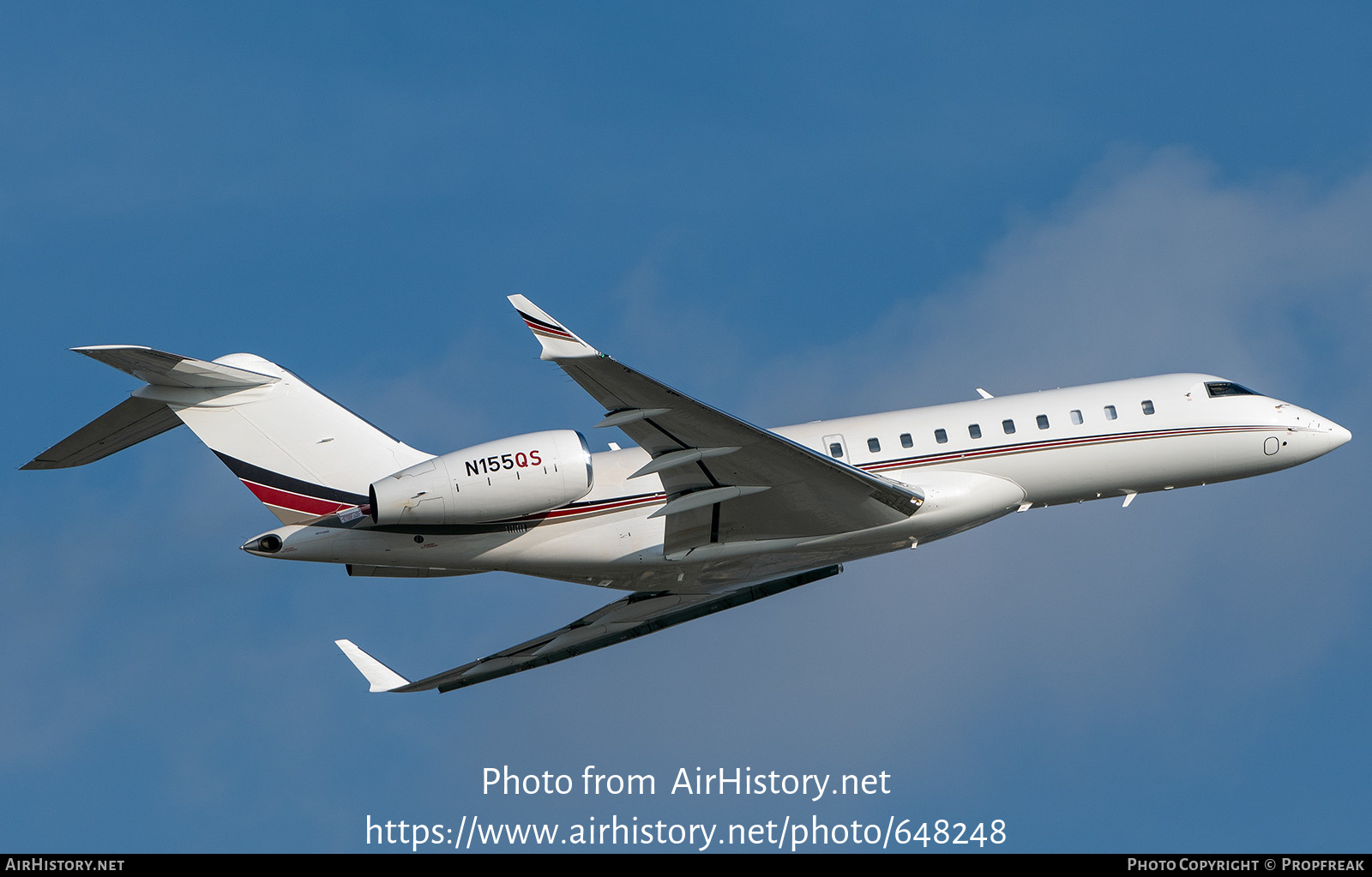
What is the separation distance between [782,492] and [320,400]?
25.3 feet

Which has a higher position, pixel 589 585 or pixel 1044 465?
pixel 1044 465

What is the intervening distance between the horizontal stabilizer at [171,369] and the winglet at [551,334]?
238 inches

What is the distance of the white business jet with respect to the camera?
20438 millimetres

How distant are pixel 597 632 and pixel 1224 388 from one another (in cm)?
1217

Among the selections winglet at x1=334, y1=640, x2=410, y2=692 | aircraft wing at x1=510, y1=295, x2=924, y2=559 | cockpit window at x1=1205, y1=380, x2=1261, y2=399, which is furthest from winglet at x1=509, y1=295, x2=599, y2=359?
cockpit window at x1=1205, y1=380, x2=1261, y2=399

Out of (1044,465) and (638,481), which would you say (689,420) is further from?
(1044,465)

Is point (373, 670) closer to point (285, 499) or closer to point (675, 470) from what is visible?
point (285, 499)

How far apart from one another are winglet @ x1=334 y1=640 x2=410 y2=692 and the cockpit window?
609 inches

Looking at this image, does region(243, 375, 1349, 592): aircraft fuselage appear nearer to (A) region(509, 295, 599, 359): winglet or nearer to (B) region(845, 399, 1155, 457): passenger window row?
(B) region(845, 399, 1155, 457): passenger window row

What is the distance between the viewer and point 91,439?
21.4m

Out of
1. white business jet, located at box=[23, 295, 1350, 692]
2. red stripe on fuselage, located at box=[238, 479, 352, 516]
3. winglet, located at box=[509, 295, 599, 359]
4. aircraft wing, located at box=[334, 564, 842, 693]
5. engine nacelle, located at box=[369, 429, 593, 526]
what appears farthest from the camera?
aircraft wing, located at box=[334, 564, 842, 693]

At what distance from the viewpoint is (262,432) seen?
22.4 metres

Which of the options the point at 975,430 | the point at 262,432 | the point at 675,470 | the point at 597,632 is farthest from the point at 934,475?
the point at 262,432
